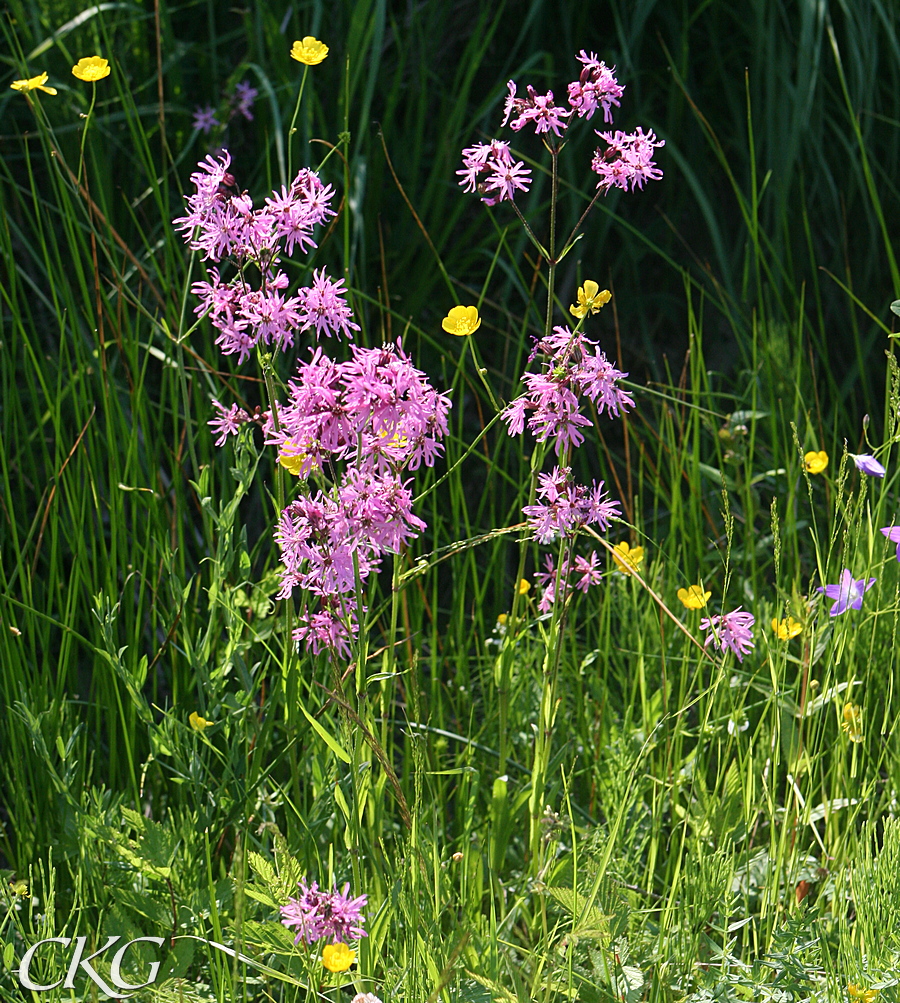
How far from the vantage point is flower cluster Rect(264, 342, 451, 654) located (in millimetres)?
888

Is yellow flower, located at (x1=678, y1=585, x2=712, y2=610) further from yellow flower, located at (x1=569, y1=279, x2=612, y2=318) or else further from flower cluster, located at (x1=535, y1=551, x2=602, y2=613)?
yellow flower, located at (x1=569, y1=279, x2=612, y2=318)

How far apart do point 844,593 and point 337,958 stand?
682 millimetres

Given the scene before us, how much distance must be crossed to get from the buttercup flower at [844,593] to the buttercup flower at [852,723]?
0.36 ft

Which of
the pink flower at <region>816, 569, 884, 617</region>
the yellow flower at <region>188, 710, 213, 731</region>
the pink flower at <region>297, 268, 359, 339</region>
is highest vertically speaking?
the pink flower at <region>297, 268, 359, 339</region>

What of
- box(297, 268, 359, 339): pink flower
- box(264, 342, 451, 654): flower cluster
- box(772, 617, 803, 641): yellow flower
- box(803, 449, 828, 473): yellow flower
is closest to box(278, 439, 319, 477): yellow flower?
box(264, 342, 451, 654): flower cluster

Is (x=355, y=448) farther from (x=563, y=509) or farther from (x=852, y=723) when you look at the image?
(x=852, y=723)

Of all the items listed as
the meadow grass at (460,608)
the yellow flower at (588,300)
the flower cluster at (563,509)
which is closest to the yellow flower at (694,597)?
the meadow grass at (460,608)

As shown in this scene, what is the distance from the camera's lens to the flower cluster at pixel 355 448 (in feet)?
→ 2.91

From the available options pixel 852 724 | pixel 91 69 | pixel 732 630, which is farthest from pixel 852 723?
pixel 91 69

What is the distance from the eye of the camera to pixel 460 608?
5.10 feet

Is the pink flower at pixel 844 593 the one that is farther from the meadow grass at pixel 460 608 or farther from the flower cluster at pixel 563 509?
the flower cluster at pixel 563 509

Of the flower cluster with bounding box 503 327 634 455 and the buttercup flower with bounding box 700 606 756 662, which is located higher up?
the flower cluster with bounding box 503 327 634 455

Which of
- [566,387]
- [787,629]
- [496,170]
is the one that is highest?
[496,170]

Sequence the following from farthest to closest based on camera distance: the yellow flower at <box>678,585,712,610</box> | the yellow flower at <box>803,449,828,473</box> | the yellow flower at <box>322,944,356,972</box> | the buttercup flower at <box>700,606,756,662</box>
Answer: the yellow flower at <box>803,449,828,473</box>
the yellow flower at <box>678,585,712,610</box>
the buttercup flower at <box>700,606,756,662</box>
the yellow flower at <box>322,944,356,972</box>
